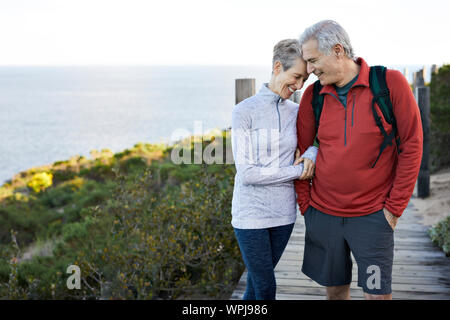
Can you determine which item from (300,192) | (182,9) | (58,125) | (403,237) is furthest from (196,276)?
(182,9)

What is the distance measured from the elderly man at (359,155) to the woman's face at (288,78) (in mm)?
52

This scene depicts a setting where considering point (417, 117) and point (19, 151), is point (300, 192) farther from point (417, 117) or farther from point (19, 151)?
point (19, 151)

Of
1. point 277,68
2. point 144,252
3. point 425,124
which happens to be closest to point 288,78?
point 277,68

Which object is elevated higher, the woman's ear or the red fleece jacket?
the woman's ear

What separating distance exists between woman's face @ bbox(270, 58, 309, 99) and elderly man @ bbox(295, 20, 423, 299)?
52 millimetres

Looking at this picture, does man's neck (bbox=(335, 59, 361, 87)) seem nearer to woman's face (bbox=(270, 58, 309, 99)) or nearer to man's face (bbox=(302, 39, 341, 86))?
man's face (bbox=(302, 39, 341, 86))

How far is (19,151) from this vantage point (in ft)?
111

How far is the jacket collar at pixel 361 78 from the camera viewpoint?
202 cm

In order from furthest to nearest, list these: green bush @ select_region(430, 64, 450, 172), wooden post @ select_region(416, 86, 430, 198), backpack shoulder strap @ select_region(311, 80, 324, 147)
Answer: green bush @ select_region(430, 64, 450, 172) → wooden post @ select_region(416, 86, 430, 198) → backpack shoulder strap @ select_region(311, 80, 324, 147)

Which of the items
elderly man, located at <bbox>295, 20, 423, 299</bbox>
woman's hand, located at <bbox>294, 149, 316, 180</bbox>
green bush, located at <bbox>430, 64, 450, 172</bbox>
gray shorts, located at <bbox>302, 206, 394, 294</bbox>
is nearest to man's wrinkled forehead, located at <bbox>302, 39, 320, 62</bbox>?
elderly man, located at <bbox>295, 20, 423, 299</bbox>

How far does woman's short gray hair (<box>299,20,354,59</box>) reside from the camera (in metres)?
2.03

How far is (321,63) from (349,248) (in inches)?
37.0

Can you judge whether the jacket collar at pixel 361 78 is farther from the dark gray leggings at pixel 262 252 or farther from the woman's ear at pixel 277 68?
the dark gray leggings at pixel 262 252

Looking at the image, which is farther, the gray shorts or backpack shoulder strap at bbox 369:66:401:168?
the gray shorts
